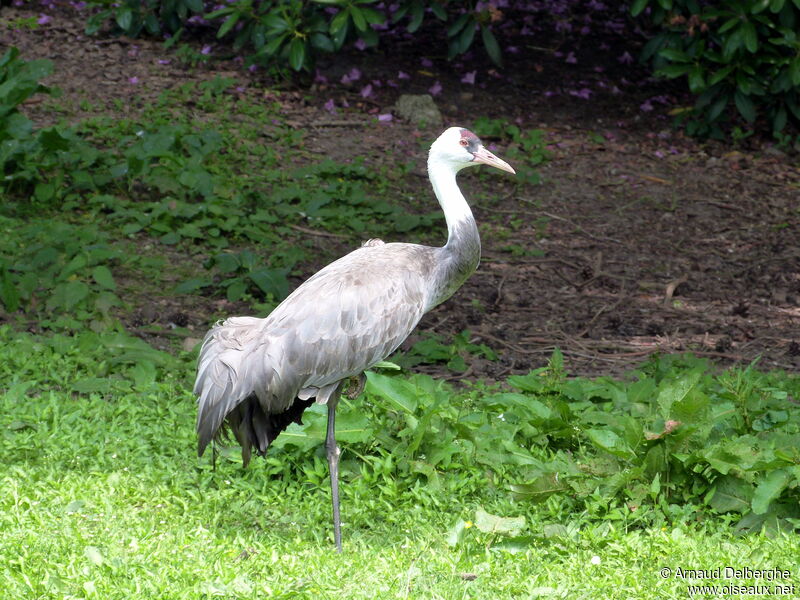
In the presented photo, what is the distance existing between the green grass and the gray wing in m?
0.52

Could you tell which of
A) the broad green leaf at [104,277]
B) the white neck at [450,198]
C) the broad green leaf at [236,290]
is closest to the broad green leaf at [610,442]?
the white neck at [450,198]

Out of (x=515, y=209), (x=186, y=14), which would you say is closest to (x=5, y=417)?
(x=515, y=209)

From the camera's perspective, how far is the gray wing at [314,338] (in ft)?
14.3

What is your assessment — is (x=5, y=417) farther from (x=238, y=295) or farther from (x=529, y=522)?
(x=529, y=522)

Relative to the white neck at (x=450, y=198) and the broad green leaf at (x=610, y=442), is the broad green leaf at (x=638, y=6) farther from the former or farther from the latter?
the broad green leaf at (x=610, y=442)

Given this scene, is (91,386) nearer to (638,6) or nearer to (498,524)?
(498,524)

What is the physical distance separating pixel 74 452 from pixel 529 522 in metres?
2.19

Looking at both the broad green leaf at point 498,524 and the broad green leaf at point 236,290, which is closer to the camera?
the broad green leaf at point 498,524

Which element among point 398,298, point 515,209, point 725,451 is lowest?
point 515,209

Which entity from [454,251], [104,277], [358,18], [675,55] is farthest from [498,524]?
[675,55]

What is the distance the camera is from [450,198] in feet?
16.7

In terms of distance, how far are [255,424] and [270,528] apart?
0.46m

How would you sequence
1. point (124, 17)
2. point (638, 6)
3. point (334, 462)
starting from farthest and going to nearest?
point (124, 17) < point (638, 6) < point (334, 462)

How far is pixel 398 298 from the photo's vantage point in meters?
4.68
